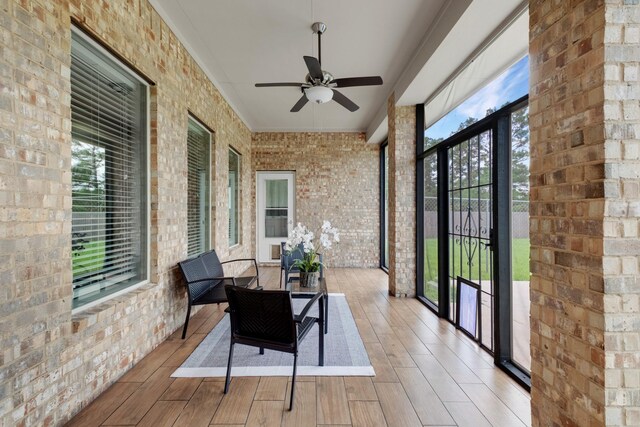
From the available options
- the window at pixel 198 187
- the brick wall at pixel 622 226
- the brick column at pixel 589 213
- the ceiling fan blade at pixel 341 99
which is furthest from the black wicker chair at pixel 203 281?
the brick wall at pixel 622 226

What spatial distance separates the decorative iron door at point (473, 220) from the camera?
2.76m

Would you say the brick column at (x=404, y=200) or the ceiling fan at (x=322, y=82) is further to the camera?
the brick column at (x=404, y=200)

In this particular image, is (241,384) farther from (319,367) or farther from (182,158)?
(182,158)

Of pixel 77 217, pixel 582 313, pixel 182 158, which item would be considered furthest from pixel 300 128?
pixel 582 313

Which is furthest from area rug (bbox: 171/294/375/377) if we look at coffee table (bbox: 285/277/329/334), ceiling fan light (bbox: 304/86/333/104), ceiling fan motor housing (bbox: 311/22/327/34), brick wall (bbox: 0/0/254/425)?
ceiling fan motor housing (bbox: 311/22/327/34)

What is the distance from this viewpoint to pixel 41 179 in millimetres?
1646

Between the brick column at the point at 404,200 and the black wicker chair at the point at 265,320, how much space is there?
8.48 feet

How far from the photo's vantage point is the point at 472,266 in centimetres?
305

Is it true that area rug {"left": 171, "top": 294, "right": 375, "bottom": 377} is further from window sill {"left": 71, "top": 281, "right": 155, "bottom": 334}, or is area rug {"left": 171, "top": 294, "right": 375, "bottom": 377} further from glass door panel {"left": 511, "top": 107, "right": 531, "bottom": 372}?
glass door panel {"left": 511, "top": 107, "right": 531, "bottom": 372}

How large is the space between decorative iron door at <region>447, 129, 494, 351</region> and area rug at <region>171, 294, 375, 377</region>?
1192 millimetres

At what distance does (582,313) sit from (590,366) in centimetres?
19

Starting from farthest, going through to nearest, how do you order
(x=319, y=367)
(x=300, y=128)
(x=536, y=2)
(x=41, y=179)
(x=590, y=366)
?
(x=300, y=128), (x=319, y=367), (x=41, y=179), (x=536, y=2), (x=590, y=366)

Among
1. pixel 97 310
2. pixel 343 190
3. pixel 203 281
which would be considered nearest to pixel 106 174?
pixel 97 310

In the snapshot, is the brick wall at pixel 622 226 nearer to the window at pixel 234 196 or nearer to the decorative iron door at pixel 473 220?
the decorative iron door at pixel 473 220
